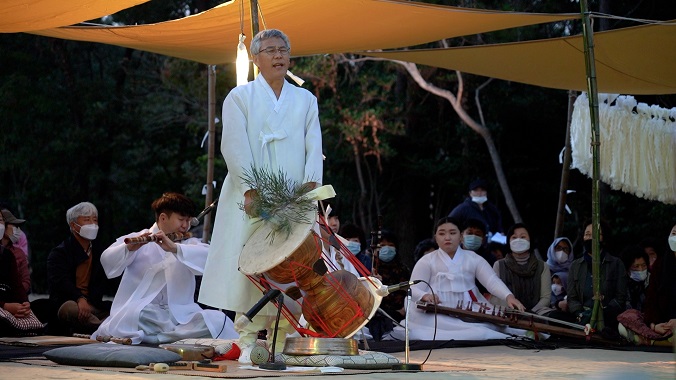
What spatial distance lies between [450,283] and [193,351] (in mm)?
2807

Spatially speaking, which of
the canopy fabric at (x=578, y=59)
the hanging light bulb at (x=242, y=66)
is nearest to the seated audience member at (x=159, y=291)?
the hanging light bulb at (x=242, y=66)

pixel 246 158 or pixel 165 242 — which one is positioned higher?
pixel 246 158

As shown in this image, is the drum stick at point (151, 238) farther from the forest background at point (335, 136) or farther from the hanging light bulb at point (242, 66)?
the forest background at point (335, 136)

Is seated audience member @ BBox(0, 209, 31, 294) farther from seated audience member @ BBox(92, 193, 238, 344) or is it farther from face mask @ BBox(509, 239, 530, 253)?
face mask @ BBox(509, 239, 530, 253)

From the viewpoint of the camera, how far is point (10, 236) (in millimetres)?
8242

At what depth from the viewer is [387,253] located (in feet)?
27.0

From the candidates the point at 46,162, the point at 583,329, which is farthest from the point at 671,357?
the point at 46,162

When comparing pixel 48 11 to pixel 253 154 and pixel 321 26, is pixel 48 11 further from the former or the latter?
pixel 253 154

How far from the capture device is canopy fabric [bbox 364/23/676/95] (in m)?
7.32

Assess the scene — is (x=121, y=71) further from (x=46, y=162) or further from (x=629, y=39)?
(x=629, y=39)

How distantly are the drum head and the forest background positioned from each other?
21.4ft

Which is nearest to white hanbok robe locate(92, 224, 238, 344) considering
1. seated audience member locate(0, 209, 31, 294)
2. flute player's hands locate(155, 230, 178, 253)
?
flute player's hands locate(155, 230, 178, 253)

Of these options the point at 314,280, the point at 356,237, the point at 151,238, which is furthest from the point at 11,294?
the point at 314,280

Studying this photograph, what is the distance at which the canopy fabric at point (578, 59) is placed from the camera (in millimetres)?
7320
